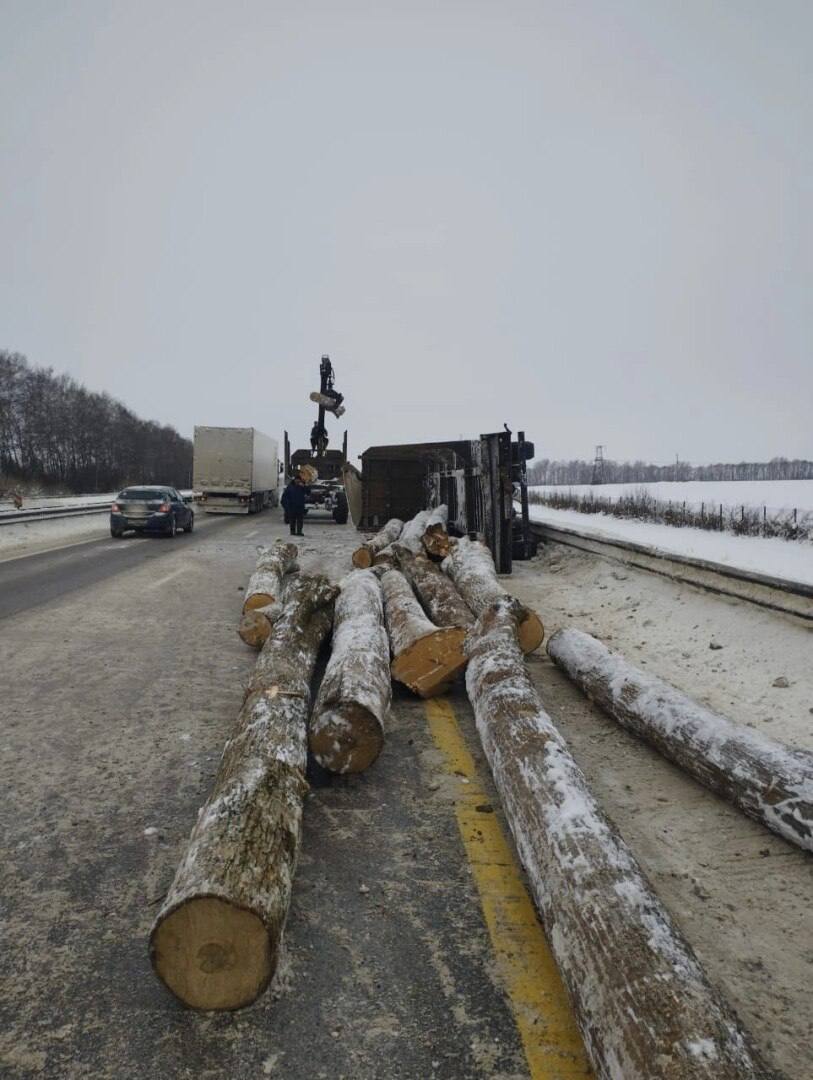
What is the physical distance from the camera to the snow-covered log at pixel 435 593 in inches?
260

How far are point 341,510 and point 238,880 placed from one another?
23646 millimetres

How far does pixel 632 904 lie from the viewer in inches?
89.4

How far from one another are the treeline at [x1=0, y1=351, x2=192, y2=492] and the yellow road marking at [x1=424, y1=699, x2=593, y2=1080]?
57.1m

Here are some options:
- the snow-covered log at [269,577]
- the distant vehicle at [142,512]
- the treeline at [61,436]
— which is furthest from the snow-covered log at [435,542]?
the treeline at [61,436]

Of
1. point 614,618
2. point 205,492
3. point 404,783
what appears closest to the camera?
point 404,783

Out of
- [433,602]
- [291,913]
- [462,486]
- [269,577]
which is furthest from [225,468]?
[291,913]

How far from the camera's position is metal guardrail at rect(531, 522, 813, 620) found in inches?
235

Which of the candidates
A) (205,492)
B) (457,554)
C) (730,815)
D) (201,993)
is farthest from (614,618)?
(205,492)

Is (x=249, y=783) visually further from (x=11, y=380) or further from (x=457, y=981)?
(x=11, y=380)

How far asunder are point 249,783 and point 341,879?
0.58 m

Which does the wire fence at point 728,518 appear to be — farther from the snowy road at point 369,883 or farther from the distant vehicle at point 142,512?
the distant vehicle at point 142,512

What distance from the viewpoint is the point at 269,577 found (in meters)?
8.72

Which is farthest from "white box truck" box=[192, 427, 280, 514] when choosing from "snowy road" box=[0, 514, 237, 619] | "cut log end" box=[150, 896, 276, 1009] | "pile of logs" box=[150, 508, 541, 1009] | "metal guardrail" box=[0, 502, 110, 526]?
"cut log end" box=[150, 896, 276, 1009]

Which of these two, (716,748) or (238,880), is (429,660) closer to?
(716,748)
